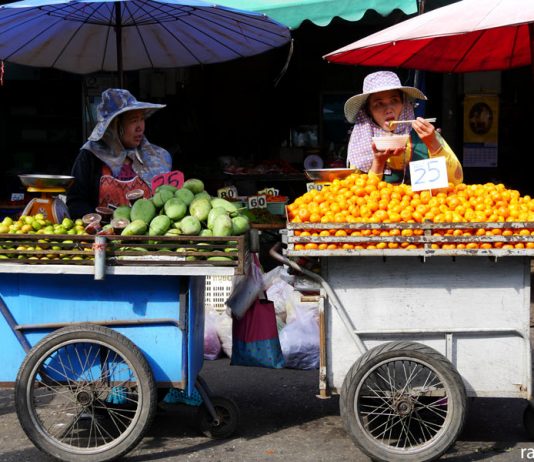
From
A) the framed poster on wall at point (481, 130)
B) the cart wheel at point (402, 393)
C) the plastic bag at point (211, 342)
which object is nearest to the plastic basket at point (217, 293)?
the plastic bag at point (211, 342)

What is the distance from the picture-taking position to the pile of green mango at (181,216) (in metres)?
4.00

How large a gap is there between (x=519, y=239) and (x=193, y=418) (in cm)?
213

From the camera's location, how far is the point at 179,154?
A: 9477 millimetres

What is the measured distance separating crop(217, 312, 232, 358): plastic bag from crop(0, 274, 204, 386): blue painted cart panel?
2119 mm

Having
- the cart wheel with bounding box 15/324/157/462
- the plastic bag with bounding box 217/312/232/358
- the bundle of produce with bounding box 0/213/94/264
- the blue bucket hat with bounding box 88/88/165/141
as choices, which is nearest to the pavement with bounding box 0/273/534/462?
the cart wheel with bounding box 15/324/157/462

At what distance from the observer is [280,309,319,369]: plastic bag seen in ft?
18.6

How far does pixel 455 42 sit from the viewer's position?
16.9ft

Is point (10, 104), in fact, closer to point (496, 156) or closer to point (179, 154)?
point (179, 154)

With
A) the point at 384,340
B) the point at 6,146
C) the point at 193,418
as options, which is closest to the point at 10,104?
the point at 6,146

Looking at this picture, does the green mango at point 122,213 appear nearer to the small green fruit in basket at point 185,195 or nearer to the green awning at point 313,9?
the small green fruit in basket at point 185,195

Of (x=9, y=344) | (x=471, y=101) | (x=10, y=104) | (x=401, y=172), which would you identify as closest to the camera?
(x=9, y=344)

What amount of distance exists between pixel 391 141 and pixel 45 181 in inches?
71.4

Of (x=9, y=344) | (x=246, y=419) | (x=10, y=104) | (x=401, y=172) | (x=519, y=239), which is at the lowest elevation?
(x=246, y=419)

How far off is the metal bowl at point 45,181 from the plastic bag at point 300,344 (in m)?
2.05
